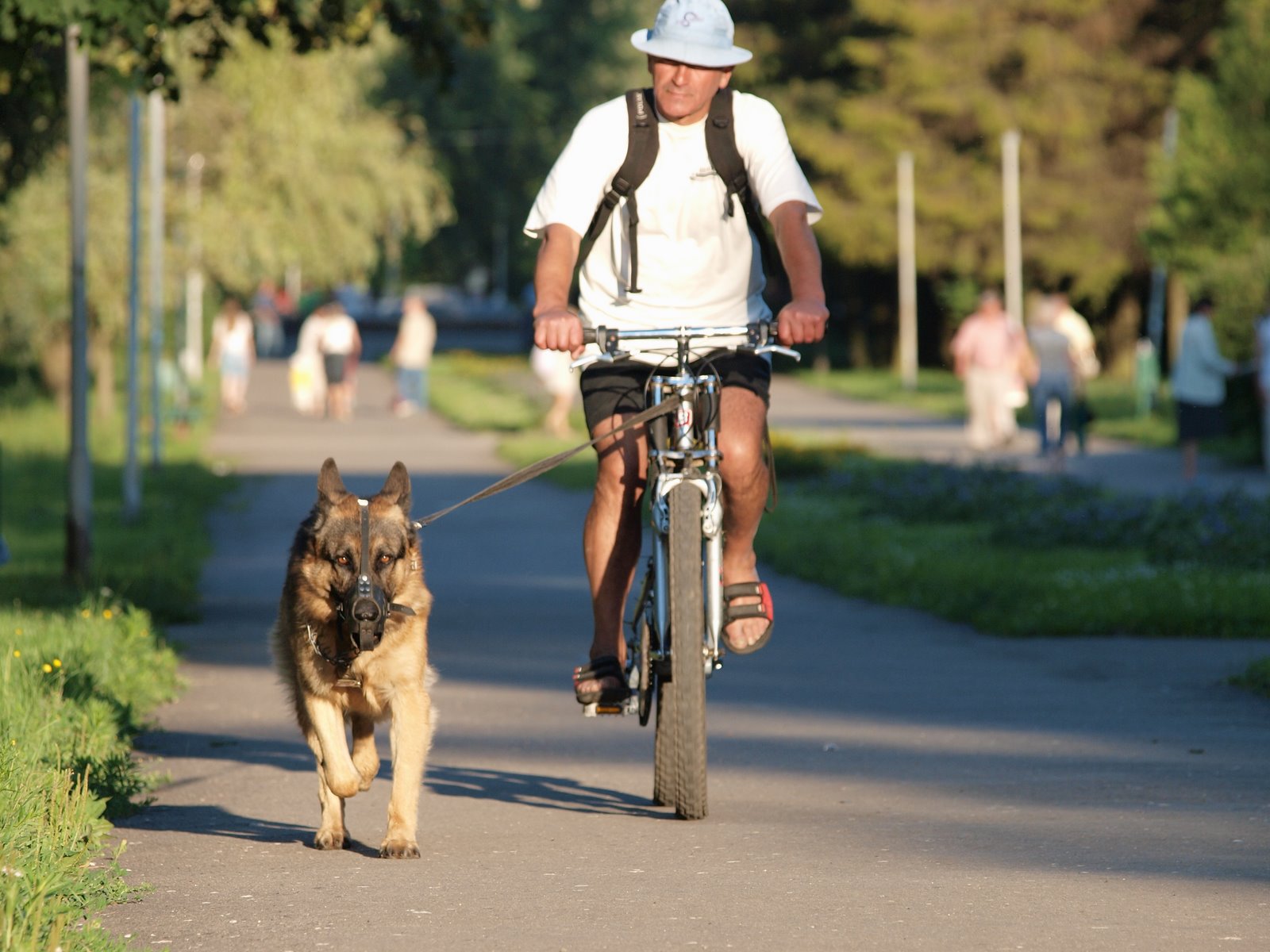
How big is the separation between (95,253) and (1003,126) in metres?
31.9

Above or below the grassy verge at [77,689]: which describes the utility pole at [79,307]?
above

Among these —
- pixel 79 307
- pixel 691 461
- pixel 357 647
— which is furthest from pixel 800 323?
pixel 79 307

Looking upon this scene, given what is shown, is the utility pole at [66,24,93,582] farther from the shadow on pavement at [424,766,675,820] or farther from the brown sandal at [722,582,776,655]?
the brown sandal at [722,582,776,655]

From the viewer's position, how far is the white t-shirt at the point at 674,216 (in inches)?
274

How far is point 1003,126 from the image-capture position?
191 feet

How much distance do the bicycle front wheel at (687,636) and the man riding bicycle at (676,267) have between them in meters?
0.28

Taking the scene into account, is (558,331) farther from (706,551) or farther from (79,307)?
(79,307)

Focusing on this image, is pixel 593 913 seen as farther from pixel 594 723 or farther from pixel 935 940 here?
pixel 594 723

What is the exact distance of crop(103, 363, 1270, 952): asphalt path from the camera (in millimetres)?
5488

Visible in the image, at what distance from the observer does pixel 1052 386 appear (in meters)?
26.9

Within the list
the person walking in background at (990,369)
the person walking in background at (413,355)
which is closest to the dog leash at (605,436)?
the person walking in background at (990,369)

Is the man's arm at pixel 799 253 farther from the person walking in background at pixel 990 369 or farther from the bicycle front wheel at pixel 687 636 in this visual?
the person walking in background at pixel 990 369

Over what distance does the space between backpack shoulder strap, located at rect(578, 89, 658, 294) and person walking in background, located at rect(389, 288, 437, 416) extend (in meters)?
28.6

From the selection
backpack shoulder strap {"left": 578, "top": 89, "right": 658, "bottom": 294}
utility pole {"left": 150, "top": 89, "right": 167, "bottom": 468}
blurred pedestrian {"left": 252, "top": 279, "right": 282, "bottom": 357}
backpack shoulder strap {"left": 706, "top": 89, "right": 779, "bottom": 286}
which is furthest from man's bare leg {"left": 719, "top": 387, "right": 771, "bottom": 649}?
blurred pedestrian {"left": 252, "top": 279, "right": 282, "bottom": 357}
